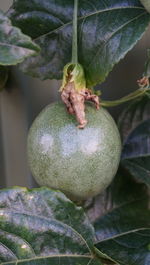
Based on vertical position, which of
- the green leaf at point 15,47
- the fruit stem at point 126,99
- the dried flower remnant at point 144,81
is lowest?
the fruit stem at point 126,99

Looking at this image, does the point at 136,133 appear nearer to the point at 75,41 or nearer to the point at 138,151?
the point at 138,151

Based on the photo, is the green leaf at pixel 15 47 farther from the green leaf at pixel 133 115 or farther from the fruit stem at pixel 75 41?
the green leaf at pixel 133 115

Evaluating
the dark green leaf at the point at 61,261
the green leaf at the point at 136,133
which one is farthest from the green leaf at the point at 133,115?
→ the dark green leaf at the point at 61,261

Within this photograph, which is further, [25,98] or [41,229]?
[25,98]

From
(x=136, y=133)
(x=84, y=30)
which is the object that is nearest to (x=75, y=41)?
(x=84, y=30)

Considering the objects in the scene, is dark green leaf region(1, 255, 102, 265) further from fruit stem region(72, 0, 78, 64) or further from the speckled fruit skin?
fruit stem region(72, 0, 78, 64)
